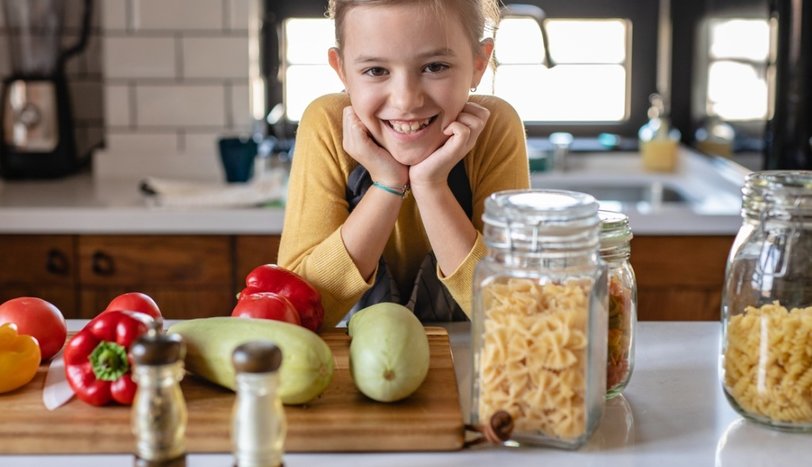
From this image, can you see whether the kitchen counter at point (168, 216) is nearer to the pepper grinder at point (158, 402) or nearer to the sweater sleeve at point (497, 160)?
the sweater sleeve at point (497, 160)

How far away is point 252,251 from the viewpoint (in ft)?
8.01

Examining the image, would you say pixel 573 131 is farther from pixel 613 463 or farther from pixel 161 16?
pixel 613 463

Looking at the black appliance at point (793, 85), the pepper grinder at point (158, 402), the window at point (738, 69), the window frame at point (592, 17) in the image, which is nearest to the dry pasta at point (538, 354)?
the pepper grinder at point (158, 402)

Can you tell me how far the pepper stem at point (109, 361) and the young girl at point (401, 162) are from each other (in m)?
0.38

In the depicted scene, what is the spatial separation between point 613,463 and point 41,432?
51 cm

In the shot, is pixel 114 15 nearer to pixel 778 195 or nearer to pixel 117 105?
pixel 117 105

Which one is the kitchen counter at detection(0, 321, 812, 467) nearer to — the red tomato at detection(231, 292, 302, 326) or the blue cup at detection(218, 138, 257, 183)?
the red tomato at detection(231, 292, 302, 326)

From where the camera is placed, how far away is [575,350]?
3.15 feet

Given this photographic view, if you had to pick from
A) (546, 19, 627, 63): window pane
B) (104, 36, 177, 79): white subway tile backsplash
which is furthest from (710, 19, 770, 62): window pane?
(104, 36, 177, 79): white subway tile backsplash

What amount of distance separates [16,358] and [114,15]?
1.86 m

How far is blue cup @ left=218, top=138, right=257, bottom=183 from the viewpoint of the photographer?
8.82ft

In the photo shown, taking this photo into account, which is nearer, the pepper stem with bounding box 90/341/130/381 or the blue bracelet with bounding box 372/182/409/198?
the pepper stem with bounding box 90/341/130/381

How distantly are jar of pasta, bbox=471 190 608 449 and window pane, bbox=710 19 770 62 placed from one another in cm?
161

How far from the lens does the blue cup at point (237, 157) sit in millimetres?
2688
